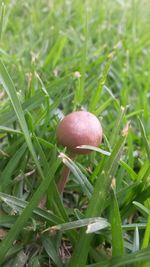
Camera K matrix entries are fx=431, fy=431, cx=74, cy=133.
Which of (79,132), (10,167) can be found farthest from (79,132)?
(10,167)

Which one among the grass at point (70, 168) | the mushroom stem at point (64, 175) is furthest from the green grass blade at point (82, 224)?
the mushroom stem at point (64, 175)

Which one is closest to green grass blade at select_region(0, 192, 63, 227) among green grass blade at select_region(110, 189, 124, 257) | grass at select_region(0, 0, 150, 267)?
grass at select_region(0, 0, 150, 267)

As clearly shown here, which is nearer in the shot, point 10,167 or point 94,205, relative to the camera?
point 94,205

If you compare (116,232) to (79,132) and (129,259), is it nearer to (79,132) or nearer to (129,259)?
(129,259)

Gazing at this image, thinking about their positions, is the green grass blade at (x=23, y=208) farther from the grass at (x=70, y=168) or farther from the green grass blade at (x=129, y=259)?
the green grass blade at (x=129, y=259)

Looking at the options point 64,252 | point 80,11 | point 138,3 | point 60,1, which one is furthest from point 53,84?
point 138,3

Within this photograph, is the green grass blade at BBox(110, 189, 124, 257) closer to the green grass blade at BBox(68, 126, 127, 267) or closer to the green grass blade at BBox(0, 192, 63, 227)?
the green grass blade at BBox(68, 126, 127, 267)

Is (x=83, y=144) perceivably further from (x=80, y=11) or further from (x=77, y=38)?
(x=80, y=11)

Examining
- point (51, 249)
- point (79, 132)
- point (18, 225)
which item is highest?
point (79, 132)
